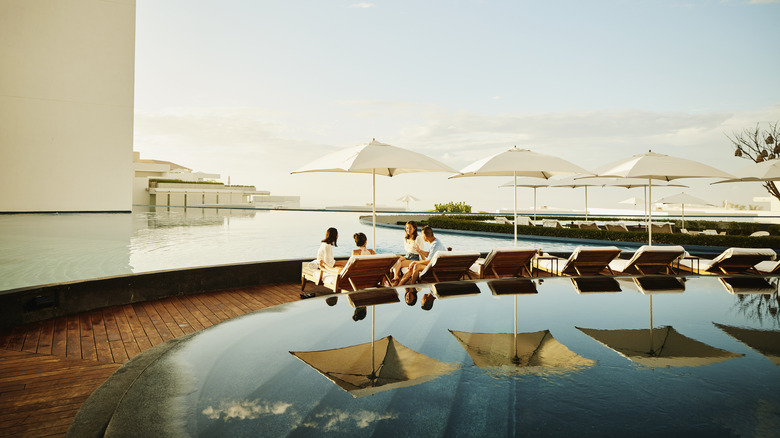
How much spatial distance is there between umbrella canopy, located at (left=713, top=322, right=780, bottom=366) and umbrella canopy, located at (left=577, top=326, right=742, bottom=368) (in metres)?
0.24

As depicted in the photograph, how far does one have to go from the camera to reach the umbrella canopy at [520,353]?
9.12 feet

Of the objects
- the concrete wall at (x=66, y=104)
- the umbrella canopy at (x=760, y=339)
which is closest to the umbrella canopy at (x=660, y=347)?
the umbrella canopy at (x=760, y=339)

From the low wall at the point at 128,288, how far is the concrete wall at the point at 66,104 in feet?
74.6

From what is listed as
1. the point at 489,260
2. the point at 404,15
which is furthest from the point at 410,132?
the point at 489,260

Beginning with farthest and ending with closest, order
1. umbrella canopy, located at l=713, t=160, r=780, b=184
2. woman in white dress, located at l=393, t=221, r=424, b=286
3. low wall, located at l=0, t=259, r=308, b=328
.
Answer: umbrella canopy, located at l=713, t=160, r=780, b=184 < woman in white dress, located at l=393, t=221, r=424, b=286 < low wall, located at l=0, t=259, r=308, b=328

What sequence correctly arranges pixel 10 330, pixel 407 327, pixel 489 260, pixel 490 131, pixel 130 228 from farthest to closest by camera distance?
pixel 490 131, pixel 130 228, pixel 489 260, pixel 10 330, pixel 407 327

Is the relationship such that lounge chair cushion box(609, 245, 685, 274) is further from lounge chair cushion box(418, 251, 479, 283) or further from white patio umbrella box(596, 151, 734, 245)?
lounge chair cushion box(418, 251, 479, 283)

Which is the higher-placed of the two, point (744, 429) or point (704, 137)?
point (704, 137)

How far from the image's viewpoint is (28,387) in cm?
285

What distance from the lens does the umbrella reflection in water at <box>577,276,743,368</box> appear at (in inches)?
116

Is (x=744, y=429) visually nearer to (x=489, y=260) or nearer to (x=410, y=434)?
(x=410, y=434)

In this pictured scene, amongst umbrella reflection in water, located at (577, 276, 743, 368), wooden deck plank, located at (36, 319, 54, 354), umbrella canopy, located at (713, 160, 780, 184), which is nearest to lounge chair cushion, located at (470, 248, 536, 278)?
umbrella reflection in water, located at (577, 276, 743, 368)

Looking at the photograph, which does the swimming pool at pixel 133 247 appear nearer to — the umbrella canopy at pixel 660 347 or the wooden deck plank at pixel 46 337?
the wooden deck plank at pixel 46 337

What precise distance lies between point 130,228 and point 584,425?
20.0 metres
